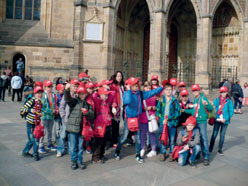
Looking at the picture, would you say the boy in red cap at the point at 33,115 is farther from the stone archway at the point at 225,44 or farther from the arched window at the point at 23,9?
the stone archway at the point at 225,44

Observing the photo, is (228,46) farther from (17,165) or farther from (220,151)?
(17,165)

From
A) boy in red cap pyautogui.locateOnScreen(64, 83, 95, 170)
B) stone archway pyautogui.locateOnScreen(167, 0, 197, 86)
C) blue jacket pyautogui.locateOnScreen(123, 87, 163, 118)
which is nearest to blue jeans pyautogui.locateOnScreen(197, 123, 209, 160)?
blue jacket pyautogui.locateOnScreen(123, 87, 163, 118)

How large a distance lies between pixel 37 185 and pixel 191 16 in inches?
871

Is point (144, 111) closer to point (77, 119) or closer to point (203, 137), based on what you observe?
point (203, 137)

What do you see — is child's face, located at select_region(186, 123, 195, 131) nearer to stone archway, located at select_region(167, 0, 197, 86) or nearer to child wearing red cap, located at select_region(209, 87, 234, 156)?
child wearing red cap, located at select_region(209, 87, 234, 156)

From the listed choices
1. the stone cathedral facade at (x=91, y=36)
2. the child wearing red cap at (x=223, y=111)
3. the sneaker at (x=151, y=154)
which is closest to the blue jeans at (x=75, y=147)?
the sneaker at (x=151, y=154)

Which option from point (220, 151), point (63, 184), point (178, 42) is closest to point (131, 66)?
point (178, 42)

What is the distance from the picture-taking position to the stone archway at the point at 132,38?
69.4ft

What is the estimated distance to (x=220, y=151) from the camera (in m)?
5.65

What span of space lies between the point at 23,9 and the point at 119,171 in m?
17.0

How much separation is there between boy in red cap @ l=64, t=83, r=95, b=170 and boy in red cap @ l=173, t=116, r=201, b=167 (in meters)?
1.74

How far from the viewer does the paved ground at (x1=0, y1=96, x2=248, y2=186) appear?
155 inches

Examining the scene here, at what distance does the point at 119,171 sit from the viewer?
4387mm

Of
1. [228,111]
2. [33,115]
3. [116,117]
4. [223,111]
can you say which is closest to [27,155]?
[33,115]
